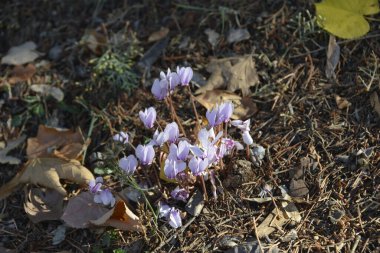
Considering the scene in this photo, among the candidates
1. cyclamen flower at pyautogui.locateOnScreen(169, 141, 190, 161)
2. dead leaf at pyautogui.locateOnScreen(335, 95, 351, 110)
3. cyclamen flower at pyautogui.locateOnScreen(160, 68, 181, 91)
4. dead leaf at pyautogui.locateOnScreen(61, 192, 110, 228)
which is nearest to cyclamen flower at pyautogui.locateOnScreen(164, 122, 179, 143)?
cyclamen flower at pyautogui.locateOnScreen(169, 141, 190, 161)

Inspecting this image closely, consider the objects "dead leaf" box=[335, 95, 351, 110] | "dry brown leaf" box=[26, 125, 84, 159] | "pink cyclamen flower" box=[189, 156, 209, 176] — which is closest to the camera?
"pink cyclamen flower" box=[189, 156, 209, 176]

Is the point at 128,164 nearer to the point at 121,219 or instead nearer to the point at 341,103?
the point at 121,219

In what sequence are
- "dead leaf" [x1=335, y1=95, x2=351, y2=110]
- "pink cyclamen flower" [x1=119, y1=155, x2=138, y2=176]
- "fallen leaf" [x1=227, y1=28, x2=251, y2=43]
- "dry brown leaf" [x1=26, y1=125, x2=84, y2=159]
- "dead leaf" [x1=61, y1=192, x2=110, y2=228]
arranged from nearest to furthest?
1. "pink cyclamen flower" [x1=119, y1=155, x2=138, y2=176]
2. "dead leaf" [x1=61, y1=192, x2=110, y2=228]
3. "dead leaf" [x1=335, y1=95, x2=351, y2=110]
4. "dry brown leaf" [x1=26, y1=125, x2=84, y2=159]
5. "fallen leaf" [x1=227, y1=28, x2=251, y2=43]

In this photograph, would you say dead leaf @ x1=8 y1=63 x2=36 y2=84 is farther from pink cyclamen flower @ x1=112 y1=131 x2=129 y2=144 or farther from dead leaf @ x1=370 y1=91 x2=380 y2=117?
dead leaf @ x1=370 y1=91 x2=380 y2=117

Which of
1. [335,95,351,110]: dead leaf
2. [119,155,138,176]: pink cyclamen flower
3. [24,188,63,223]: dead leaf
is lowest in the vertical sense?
[24,188,63,223]: dead leaf

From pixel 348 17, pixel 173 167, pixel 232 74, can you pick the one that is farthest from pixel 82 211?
pixel 348 17

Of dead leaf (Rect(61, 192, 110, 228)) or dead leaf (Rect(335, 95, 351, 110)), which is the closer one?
dead leaf (Rect(61, 192, 110, 228))

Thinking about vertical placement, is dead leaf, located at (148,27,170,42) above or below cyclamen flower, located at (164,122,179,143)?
below
